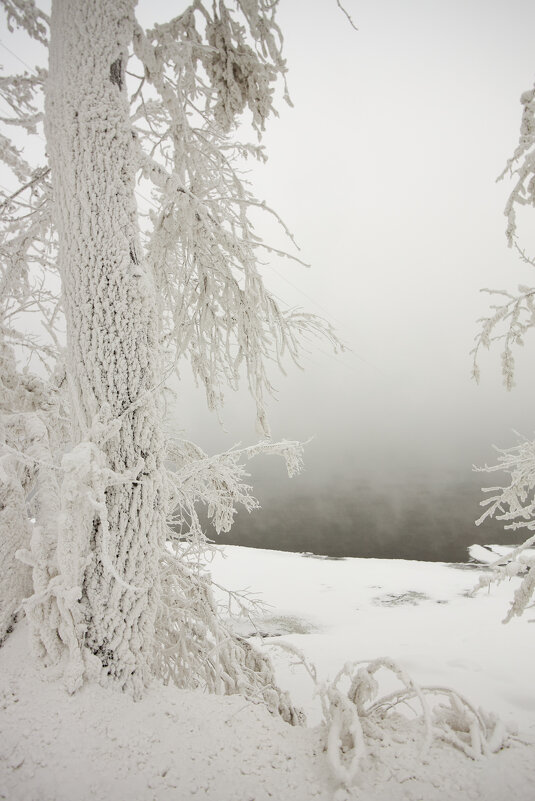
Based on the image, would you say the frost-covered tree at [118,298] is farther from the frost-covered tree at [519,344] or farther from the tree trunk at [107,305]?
the frost-covered tree at [519,344]

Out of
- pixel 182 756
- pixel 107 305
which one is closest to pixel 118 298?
pixel 107 305

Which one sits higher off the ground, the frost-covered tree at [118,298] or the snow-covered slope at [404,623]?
the frost-covered tree at [118,298]

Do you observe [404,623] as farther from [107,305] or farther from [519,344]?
[107,305]

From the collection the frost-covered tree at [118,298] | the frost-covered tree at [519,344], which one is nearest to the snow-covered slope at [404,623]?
the frost-covered tree at [519,344]

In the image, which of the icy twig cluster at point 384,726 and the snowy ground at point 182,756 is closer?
the snowy ground at point 182,756

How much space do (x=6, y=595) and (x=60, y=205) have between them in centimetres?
260

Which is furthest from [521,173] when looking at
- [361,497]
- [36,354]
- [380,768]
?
[361,497]

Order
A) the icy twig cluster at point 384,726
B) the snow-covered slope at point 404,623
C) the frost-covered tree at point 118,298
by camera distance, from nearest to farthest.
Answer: the icy twig cluster at point 384,726 < the frost-covered tree at point 118,298 < the snow-covered slope at point 404,623

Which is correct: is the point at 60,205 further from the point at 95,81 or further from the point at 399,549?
the point at 399,549

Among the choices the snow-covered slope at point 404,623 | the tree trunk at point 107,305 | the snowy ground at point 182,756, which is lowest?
the snow-covered slope at point 404,623

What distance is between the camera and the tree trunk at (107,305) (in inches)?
87.5

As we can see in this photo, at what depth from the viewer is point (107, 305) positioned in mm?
2287

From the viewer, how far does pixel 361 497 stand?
8325cm

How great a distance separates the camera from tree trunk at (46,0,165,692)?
2.22 meters
